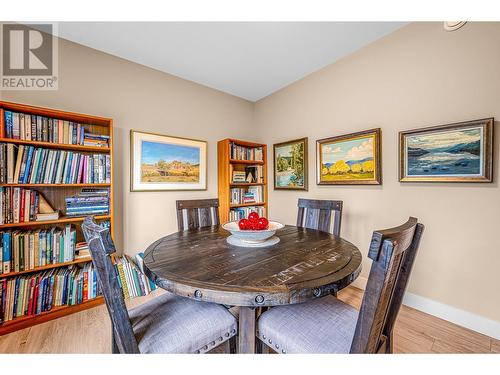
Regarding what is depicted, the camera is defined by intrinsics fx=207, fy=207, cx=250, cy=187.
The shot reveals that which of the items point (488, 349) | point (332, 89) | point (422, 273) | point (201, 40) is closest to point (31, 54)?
point (201, 40)

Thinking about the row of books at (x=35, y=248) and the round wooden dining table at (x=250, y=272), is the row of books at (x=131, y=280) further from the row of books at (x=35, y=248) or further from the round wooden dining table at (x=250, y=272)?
the round wooden dining table at (x=250, y=272)

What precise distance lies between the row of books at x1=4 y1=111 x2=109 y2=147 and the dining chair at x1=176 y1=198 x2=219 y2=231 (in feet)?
3.32

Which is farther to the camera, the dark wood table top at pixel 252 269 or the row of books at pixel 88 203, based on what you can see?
the row of books at pixel 88 203

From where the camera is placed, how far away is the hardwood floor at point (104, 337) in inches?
56.9

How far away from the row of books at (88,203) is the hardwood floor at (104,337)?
913 millimetres

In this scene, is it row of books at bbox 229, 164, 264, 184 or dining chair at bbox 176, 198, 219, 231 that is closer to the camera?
dining chair at bbox 176, 198, 219, 231

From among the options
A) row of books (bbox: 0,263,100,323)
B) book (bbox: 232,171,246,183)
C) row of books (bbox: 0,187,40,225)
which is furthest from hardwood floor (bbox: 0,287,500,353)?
book (bbox: 232,171,246,183)

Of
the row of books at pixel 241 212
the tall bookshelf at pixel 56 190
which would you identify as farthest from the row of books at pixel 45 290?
the row of books at pixel 241 212

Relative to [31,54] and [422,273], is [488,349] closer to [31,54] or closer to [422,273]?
[422,273]

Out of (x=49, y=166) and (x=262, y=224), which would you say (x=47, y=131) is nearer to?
(x=49, y=166)

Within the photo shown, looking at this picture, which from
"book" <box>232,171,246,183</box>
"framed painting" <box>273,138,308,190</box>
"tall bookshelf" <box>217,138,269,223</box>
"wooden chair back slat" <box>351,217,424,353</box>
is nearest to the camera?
"wooden chair back slat" <box>351,217,424,353</box>

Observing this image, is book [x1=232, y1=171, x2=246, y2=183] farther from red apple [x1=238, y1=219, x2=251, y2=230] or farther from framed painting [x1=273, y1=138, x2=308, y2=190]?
red apple [x1=238, y1=219, x2=251, y2=230]

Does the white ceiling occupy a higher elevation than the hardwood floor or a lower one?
higher

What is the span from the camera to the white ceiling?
191cm
